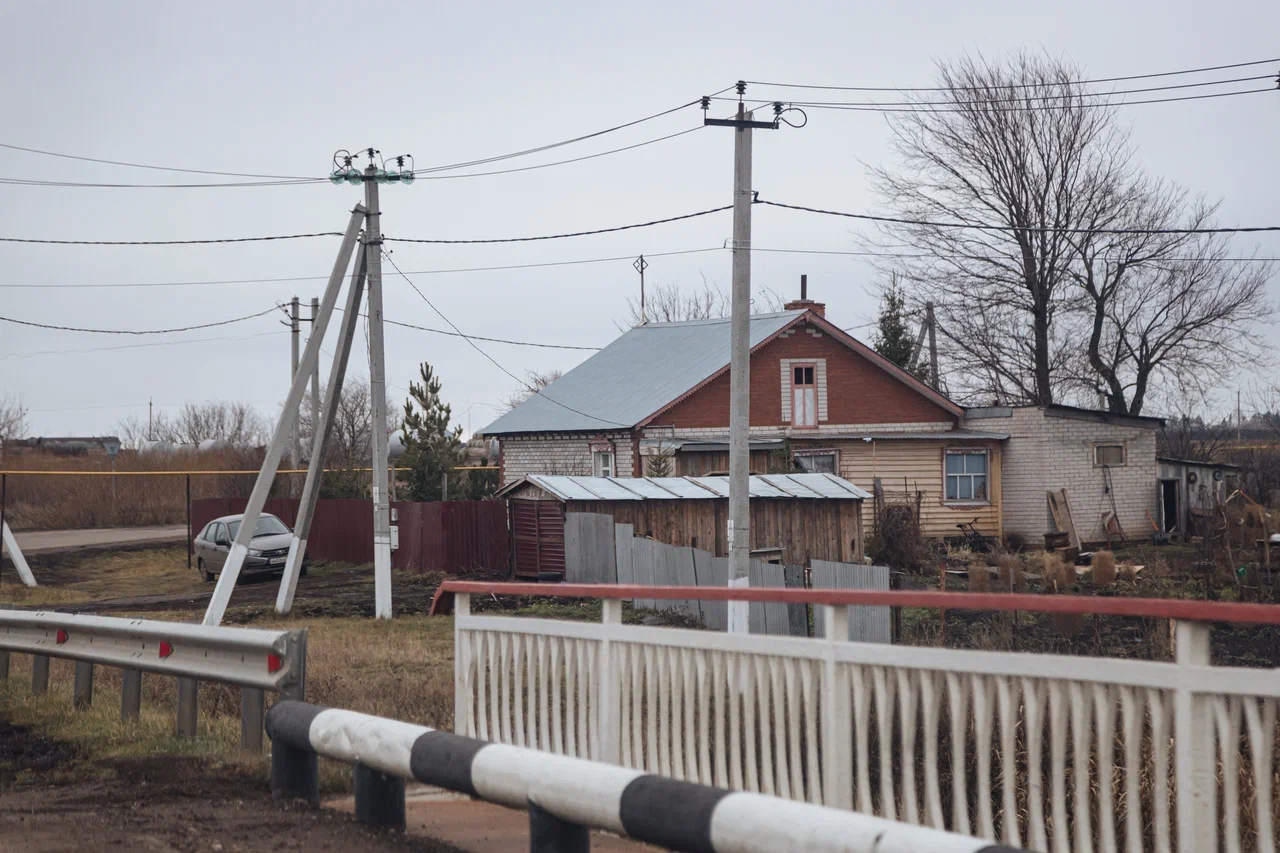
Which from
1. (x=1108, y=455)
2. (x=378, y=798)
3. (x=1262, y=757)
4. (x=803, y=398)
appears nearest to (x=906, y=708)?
(x=1262, y=757)

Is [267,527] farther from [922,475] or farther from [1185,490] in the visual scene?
[1185,490]

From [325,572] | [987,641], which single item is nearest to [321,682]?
[987,641]

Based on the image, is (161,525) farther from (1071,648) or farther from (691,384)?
(1071,648)

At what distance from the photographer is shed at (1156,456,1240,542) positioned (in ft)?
121

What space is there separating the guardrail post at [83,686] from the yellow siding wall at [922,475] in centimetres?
2660

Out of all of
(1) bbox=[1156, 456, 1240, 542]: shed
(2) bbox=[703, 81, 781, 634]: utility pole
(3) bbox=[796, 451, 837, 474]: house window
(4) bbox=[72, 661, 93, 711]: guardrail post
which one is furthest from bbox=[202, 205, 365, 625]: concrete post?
(1) bbox=[1156, 456, 1240, 542]: shed

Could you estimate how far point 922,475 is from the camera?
35.2m

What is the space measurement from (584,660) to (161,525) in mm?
45287

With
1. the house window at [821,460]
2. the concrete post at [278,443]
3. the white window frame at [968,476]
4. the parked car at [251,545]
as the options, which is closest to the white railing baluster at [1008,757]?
the concrete post at [278,443]

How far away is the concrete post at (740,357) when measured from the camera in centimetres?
1688

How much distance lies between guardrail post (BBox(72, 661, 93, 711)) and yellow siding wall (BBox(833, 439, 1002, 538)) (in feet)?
87.3

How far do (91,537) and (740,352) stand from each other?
32189 millimetres

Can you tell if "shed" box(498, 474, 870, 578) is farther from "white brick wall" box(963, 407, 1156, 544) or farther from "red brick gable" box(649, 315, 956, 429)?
"white brick wall" box(963, 407, 1156, 544)

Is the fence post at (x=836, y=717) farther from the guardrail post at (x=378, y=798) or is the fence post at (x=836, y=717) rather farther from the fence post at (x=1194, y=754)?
the guardrail post at (x=378, y=798)
